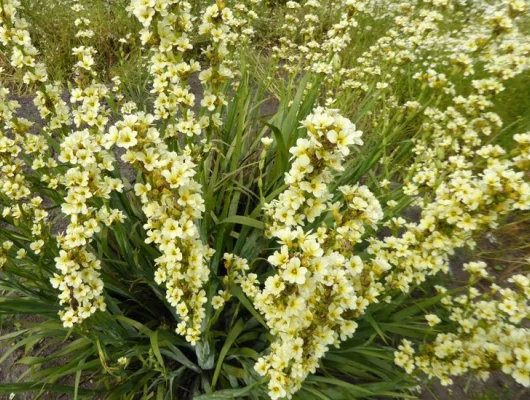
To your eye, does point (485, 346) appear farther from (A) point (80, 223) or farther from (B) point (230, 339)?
(A) point (80, 223)

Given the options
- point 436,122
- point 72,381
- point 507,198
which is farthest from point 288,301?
point 436,122

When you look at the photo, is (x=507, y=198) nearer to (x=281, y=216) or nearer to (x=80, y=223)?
(x=281, y=216)

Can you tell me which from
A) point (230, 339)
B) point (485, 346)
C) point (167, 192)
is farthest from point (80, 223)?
point (485, 346)

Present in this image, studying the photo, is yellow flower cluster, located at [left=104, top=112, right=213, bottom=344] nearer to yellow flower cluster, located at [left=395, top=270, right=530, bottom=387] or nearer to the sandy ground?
Result: yellow flower cluster, located at [left=395, top=270, right=530, bottom=387]

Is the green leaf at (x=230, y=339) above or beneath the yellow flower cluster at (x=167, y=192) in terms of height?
beneath

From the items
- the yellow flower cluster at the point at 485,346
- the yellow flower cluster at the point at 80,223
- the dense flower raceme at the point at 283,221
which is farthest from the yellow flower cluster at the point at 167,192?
the yellow flower cluster at the point at 485,346

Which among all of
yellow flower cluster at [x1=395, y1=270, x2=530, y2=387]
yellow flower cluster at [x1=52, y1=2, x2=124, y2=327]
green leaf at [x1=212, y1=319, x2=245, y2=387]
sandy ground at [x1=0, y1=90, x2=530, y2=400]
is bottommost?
sandy ground at [x1=0, y1=90, x2=530, y2=400]

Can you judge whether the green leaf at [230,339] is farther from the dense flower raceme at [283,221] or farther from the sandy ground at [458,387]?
the sandy ground at [458,387]

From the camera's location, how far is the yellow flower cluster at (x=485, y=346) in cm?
158

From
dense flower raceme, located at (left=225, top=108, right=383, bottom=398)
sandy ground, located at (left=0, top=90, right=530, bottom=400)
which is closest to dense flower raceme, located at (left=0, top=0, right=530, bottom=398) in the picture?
dense flower raceme, located at (left=225, top=108, right=383, bottom=398)

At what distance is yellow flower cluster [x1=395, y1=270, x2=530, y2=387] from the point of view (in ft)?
5.18

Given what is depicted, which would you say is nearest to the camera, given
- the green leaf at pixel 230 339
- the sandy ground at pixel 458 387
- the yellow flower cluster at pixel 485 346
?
the yellow flower cluster at pixel 485 346

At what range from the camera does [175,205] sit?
1442 millimetres

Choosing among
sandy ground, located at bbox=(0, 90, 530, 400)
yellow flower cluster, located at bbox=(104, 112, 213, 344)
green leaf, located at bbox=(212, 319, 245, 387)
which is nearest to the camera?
yellow flower cluster, located at bbox=(104, 112, 213, 344)
